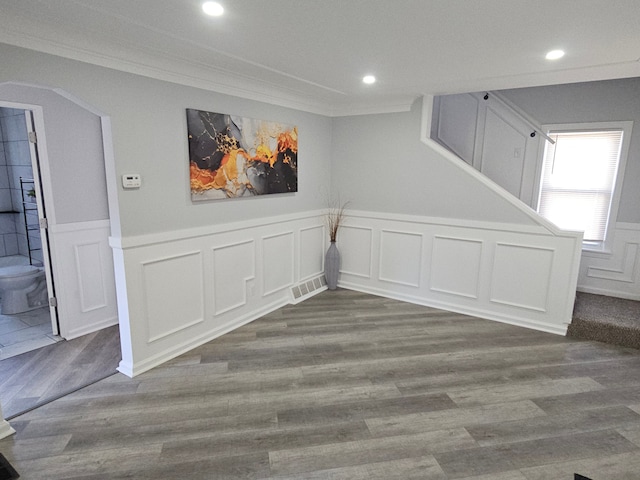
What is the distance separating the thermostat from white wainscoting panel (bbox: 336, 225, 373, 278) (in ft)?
8.79

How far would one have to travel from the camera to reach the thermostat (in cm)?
258

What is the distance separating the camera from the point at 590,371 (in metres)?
2.87

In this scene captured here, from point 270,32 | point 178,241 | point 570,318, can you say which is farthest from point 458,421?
point 270,32

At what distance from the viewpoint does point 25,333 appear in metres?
3.42

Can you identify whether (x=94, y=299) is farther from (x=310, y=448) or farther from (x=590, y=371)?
(x=590, y=371)

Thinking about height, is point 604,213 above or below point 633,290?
above

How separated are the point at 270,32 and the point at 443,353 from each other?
2792 mm

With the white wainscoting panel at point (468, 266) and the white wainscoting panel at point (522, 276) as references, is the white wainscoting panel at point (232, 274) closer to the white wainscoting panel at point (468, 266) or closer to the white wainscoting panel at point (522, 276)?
the white wainscoting panel at point (468, 266)

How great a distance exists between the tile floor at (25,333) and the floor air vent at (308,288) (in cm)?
236

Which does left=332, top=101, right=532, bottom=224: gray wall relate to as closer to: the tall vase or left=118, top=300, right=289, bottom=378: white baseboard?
the tall vase

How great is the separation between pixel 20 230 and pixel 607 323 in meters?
7.19

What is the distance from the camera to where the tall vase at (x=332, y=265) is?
468 centimetres

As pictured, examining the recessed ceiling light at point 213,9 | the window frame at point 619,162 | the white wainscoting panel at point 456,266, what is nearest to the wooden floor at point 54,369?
the recessed ceiling light at point 213,9

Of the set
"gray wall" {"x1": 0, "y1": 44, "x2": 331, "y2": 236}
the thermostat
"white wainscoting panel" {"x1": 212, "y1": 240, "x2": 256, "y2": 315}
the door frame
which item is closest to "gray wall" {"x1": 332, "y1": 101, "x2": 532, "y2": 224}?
"gray wall" {"x1": 0, "y1": 44, "x2": 331, "y2": 236}
